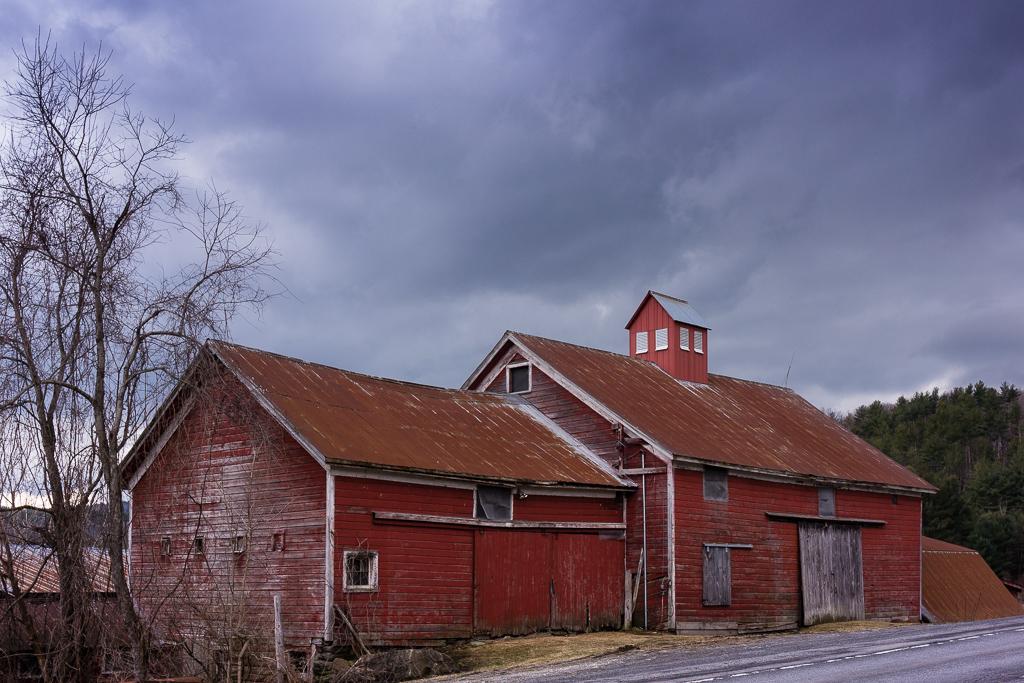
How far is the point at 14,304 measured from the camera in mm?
17938

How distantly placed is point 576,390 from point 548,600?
21.2ft

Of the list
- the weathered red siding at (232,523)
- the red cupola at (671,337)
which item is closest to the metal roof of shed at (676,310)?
the red cupola at (671,337)

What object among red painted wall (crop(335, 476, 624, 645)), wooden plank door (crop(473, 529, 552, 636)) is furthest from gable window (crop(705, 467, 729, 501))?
wooden plank door (crop(473, 529, 552, 636))

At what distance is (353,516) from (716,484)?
10342 millimetres

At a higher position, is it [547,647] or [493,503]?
[493,503]

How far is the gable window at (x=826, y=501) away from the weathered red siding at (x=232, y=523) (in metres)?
15.3

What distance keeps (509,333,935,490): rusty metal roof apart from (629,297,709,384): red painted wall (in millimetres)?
344

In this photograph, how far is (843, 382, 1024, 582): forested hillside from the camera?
189 ft

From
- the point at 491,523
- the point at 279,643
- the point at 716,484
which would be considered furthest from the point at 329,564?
the point at 716,484

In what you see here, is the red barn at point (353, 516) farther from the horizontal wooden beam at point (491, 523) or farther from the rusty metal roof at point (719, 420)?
the rusty metal roof at point (719, 420)

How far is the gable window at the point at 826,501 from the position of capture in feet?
99.6

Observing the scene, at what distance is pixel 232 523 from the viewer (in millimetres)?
22328

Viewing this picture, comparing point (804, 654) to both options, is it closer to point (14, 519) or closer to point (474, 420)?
point (474, 420)

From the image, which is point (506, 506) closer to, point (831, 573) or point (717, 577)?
point (717, 577)
